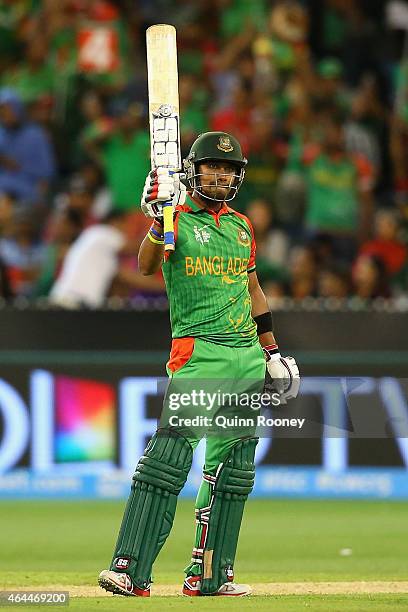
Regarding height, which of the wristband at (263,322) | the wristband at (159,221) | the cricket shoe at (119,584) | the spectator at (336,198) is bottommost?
the cricket shoe at (119,584)

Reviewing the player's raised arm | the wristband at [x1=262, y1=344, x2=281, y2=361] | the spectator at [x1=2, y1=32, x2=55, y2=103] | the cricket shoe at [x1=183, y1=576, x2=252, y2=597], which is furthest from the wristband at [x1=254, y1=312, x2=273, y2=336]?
the spectator at [x1=2, y1=32, x2=55, y2=103]

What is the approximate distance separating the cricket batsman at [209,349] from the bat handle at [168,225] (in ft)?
0.50

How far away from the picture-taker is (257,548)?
892 cm

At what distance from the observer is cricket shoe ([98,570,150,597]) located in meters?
6.36

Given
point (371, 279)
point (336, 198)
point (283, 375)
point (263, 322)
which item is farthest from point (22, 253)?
point (283, 375)

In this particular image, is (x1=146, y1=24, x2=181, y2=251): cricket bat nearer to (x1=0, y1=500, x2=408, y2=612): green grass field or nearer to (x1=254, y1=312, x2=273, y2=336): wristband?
(x1=254, y1=312, x2=273, y2=336): wristband

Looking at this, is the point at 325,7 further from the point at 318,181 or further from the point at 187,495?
the point at 187,495

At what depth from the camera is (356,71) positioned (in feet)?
49.9

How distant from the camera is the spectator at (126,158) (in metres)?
13.0

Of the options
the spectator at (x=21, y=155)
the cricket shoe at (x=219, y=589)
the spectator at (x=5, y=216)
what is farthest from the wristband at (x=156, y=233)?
the spectator at (x=21, y=155)

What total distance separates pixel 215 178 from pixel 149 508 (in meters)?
1.55

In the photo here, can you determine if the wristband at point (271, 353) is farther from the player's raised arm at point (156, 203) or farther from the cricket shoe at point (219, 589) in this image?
the cricket shoe at point (219, 589)

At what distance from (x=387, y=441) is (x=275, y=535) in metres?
1.76

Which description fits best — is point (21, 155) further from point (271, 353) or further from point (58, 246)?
point (271, 353)
